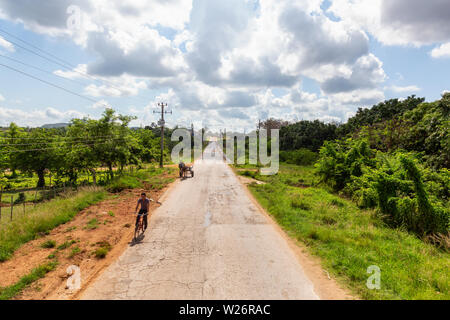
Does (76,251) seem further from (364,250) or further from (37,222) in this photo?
(364,250)

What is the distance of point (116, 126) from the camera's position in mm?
26250

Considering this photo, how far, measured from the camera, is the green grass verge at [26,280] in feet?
19.7

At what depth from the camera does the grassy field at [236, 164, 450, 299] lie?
6.16m

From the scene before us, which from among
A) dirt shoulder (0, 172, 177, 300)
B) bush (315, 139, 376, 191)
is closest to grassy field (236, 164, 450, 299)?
bush (315, 139, 376, 191)

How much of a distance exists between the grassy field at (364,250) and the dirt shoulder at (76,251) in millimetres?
6871

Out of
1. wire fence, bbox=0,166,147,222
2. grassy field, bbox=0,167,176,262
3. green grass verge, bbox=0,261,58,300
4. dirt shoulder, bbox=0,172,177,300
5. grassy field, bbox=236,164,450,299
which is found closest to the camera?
green grass verge, bbox=0,261,58,300

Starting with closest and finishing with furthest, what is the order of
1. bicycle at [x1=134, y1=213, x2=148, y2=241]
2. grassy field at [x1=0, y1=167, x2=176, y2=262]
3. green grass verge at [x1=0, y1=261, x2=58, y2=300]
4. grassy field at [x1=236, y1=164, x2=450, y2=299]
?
green grass verge at [x1=0, y1=261, x2=58, y2=300] → grassy field at [x1=236, y1=164, x2=450, y2=299] → grassy field at [x1=0, y1=167, x2=176, y2=262] → bicycle at [x1=134, y1=213, x2=148, y2=241]

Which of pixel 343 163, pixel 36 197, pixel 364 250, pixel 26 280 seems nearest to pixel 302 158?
pixel 343 163

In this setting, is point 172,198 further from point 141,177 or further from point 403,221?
point 403,221

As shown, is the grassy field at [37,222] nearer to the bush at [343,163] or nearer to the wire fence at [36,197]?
the wire fence at [36,197]

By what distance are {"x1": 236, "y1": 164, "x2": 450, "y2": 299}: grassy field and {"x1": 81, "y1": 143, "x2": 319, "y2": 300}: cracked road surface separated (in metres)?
1.05

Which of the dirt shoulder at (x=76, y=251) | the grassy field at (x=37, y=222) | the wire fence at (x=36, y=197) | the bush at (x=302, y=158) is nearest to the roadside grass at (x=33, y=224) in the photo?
the grassy field at (x=37, y=222)

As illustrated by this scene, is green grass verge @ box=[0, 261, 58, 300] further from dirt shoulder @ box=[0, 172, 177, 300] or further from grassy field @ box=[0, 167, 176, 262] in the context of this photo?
grassy field @ box=[0, 167, 176, 262]
